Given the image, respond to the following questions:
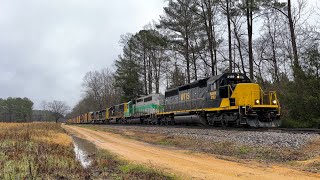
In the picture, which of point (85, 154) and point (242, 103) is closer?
point (85, 154)

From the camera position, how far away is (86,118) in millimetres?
92375

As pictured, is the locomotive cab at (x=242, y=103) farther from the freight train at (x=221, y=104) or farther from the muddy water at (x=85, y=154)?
the muddy water at (x=85, y=154)

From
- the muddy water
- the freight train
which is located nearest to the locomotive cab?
the freight train

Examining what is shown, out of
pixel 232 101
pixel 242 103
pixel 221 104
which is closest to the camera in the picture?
pixel 242 103

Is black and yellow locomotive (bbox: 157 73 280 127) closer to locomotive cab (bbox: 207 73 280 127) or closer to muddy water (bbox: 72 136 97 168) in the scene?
locomotive cab (bbox: 207 73 280 127)

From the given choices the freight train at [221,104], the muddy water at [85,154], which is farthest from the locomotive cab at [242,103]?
the muddy water at [85,154]

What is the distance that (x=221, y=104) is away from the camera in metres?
23.1

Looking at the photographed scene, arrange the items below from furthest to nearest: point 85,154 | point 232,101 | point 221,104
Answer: point 221,104 → point 232,101 → point 85,154

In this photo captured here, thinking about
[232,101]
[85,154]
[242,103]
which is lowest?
[85,154]

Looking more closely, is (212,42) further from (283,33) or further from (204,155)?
(204,155)

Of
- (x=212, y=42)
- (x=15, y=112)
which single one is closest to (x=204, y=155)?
(x=212, y=42)

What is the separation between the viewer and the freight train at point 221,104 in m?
21.0

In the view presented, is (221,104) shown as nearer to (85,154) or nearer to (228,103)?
(228,103)

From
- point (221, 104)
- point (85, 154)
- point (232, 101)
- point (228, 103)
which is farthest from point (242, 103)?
point (85, 154)
